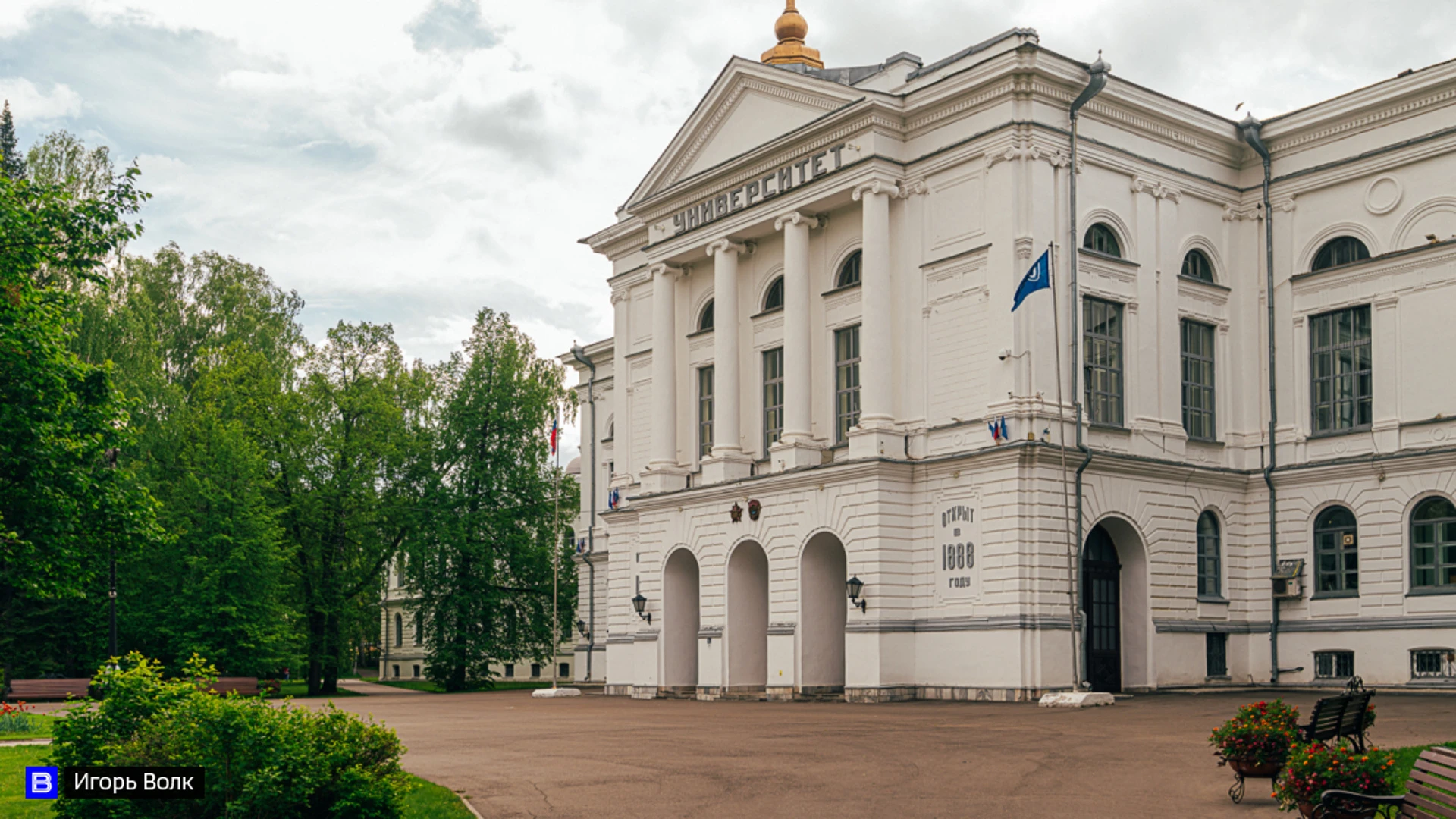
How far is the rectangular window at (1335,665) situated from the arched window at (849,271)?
50.5 feet

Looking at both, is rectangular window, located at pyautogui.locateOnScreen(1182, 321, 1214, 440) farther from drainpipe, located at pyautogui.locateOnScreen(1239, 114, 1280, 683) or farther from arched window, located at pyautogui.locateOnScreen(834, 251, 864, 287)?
arched window, located at pyautogui.locateOnScreen(834, 251, 864, 287)

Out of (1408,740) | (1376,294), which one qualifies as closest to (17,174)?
(1376,294)

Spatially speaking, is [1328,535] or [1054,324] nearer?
[1054,324]

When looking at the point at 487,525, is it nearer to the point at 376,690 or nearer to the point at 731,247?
the point at 376,690

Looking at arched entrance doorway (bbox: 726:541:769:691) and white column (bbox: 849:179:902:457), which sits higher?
white column (bbox: 849:179:902:457)

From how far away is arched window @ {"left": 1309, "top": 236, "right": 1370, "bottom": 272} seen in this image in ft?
121

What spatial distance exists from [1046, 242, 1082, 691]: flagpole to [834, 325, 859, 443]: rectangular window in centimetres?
644

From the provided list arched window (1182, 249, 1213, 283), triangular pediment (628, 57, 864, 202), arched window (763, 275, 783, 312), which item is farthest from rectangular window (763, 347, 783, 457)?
arched window (1182, 249, 1213, 283)

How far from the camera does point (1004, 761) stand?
1884 centimetres

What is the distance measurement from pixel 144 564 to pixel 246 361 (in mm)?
9289

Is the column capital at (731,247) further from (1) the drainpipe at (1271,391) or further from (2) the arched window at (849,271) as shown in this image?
(1) the drainpipe at (1271,391)

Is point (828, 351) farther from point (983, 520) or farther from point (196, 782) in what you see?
point (196, 782)

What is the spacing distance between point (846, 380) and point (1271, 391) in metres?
11.2

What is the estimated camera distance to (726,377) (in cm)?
4175
